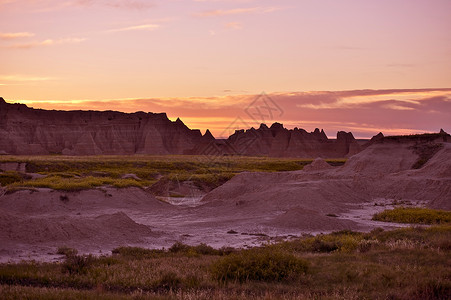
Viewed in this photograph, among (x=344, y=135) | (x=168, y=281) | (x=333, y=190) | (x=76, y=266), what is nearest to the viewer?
(x=168, y=281)

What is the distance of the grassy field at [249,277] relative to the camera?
11016 millimetres

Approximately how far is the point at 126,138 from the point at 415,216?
152 metres

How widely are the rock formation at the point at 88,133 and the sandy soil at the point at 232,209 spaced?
359 feet

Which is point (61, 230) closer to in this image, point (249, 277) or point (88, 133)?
point (249, 277)

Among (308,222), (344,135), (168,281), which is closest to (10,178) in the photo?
(308,222)

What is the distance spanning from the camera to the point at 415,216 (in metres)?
31.7

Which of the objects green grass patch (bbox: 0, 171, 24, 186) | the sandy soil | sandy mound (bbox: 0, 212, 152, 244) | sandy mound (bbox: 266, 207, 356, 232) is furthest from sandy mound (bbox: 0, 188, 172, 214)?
green grass patch (bbox: 0, 171, 24, 186)

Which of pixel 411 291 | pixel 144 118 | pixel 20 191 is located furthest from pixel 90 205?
pixel 144 118

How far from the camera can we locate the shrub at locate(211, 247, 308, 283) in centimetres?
1327

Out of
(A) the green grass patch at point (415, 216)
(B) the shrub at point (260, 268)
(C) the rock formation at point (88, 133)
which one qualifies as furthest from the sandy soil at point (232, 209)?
(C) the rock formation at point (88, 133)

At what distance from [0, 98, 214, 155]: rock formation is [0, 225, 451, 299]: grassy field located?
439 feet

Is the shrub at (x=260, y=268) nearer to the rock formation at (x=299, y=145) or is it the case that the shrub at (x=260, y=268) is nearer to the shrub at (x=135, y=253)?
the shrub at (x=135, y=253)

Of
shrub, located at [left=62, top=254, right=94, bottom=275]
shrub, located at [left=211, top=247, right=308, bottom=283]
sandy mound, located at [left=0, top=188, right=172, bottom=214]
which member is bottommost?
sandy mound, located at [left=0, top=188, right=172, bottom=214]

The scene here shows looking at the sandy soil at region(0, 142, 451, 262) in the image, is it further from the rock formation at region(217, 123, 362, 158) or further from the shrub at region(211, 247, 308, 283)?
the rock formation at region(217, 123, 362, 158)
